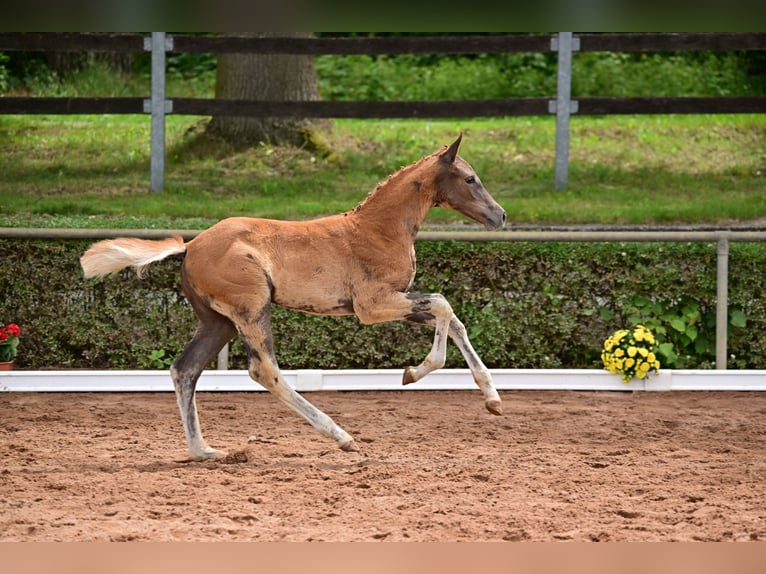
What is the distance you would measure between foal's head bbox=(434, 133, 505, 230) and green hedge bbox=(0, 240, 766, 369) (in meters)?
2.78

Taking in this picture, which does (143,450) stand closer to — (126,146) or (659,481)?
(659,481)

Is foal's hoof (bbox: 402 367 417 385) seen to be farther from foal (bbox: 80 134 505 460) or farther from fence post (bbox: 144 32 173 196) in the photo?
fence post (bbox: 144 32 173 196)

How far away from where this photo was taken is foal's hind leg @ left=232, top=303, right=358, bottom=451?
5785mm

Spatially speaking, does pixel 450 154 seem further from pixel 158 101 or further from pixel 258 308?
pixel 158 101

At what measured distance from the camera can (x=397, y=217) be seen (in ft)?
19.8

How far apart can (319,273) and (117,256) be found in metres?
1.14

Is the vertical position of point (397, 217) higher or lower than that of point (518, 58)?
lower

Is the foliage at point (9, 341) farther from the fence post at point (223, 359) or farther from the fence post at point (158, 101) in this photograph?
the fence post at point (158, 101)

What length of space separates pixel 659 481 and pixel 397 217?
6.92 ft

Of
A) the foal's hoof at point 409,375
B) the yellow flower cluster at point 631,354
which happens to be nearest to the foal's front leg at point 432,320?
the foal's hoof at point 409,375

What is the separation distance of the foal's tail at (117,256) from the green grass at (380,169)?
16.7 ft

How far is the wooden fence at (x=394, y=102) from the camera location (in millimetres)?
12000
